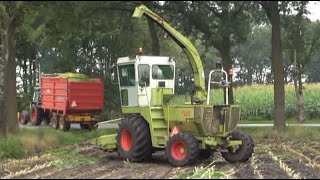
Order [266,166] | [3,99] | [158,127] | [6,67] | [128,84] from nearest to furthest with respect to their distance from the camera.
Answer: [266,166] < [158,127] < [128,84] < [3,99] < [6,67]

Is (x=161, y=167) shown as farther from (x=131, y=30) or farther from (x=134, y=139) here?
(x=131, y=30)

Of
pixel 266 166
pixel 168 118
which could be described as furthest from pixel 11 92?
pixel 266 166

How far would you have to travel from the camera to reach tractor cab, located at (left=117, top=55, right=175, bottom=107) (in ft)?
55.9

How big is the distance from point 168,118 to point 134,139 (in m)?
1.18

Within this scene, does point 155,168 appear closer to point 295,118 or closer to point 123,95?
point 123,95

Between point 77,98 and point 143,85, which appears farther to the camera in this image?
point 77,98

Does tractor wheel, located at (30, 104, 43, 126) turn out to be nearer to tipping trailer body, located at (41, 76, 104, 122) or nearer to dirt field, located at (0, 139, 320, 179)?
tipping trailer body, located at (41, 76, 104, 122)

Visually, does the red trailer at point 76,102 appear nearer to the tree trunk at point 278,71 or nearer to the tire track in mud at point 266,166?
the tree trunk at point 278,71

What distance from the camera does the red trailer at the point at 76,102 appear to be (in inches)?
1197

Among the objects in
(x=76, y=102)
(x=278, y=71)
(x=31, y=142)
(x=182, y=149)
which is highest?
(x=278, y=71)

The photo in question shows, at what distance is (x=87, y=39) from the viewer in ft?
138

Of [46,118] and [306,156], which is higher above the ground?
[46,118]

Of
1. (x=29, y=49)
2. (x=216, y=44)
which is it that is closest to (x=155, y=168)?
(x=216, y=44)

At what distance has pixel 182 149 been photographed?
→ 15547 mm
